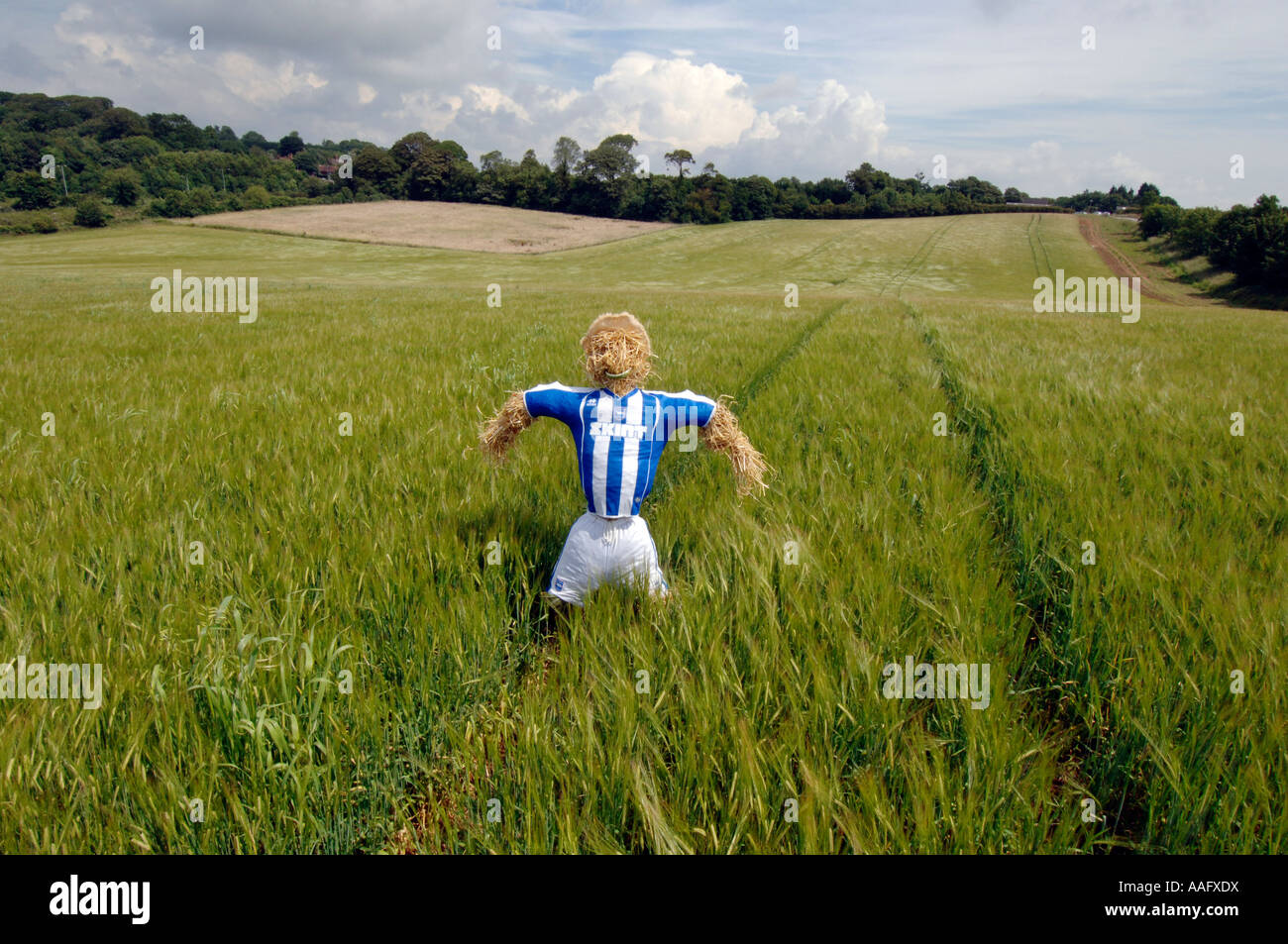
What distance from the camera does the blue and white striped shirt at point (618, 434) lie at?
251cm

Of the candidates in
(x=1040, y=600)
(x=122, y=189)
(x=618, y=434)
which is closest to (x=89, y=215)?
(x=122, y=189)

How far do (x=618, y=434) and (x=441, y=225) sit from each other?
7059cm

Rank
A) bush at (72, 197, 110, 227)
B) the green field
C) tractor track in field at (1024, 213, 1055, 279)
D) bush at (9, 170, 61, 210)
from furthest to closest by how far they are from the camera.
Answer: bush at (9, 170, 61, 210), bush at (72, 197, 110, 227), tractor track in field at (1024, 213, 1055, 279), the green field

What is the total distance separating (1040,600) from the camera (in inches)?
104

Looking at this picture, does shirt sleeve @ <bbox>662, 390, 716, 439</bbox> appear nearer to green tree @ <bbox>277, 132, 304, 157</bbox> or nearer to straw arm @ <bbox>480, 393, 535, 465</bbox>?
straw arm @ <bbox>480, 393, 535, 465</bbox>

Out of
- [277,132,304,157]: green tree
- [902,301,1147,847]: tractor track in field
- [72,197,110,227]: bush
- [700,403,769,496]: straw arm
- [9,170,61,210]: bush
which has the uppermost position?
[277,132,304,157]: green tree

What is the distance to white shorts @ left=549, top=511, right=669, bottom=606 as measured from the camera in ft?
8.23

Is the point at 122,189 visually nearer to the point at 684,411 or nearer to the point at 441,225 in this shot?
the point at 441,225

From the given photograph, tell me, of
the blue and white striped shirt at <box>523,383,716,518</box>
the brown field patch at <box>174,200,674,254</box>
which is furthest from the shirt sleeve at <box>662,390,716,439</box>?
the brown field patch at <box>174,200,674,254</box>

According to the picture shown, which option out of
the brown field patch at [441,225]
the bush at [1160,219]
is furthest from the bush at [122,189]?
the bush at [1160,219]

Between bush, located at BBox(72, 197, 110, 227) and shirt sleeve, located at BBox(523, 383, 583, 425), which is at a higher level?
bush, located at BBox(72, 197, 110, 227)
